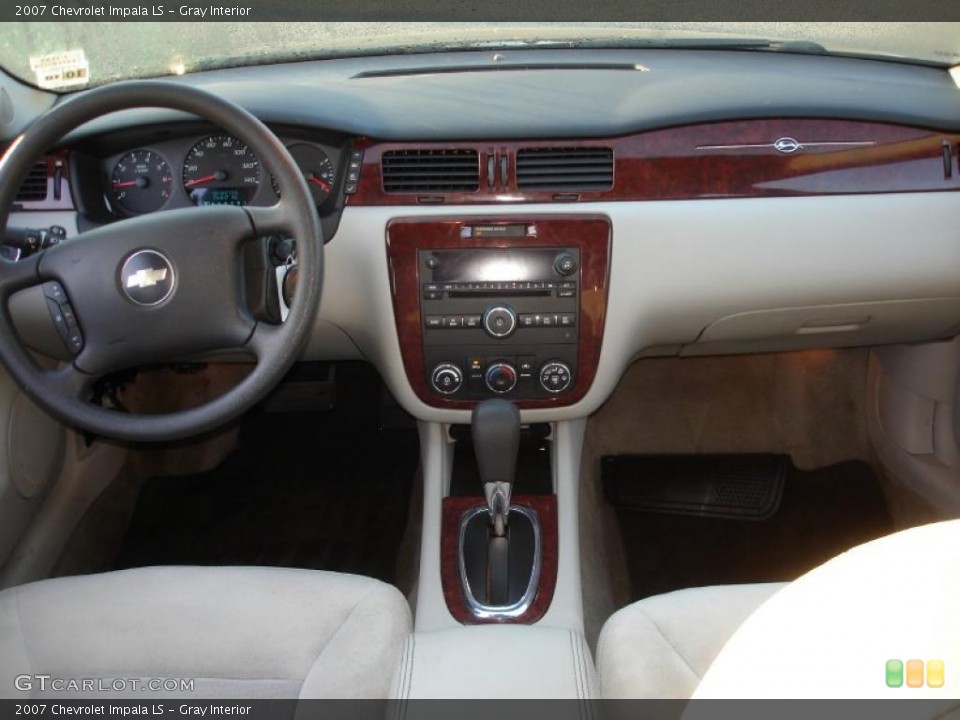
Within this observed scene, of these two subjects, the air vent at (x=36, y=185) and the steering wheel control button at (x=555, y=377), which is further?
the steering wheel control button at (x=555, y=377)

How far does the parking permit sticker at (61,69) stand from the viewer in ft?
6.91

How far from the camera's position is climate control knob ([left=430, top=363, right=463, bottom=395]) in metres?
2.05

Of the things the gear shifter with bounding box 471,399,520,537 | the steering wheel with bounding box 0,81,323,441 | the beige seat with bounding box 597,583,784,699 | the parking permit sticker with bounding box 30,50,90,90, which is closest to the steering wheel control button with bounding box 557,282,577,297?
the gear shifter with bounding box 471,399,520,537

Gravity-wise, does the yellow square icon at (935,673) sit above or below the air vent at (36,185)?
below

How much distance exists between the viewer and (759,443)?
2.82 m

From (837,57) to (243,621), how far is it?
5.72 feet

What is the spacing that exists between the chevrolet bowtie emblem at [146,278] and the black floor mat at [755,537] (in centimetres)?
152

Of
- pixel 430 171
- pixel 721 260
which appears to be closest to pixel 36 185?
pixel 430 171

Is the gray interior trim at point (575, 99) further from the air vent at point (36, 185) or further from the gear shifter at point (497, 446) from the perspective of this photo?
the gear shifter at point (497, 446)

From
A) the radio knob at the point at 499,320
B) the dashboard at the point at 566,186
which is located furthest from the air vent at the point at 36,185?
the radio knob at the point at 499,320

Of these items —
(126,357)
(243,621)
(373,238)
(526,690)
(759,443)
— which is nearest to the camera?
(526,690)

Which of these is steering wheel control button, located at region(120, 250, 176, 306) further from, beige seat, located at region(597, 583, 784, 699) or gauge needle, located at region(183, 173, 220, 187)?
beige seat, located at region(597, 583, 784, 699)
